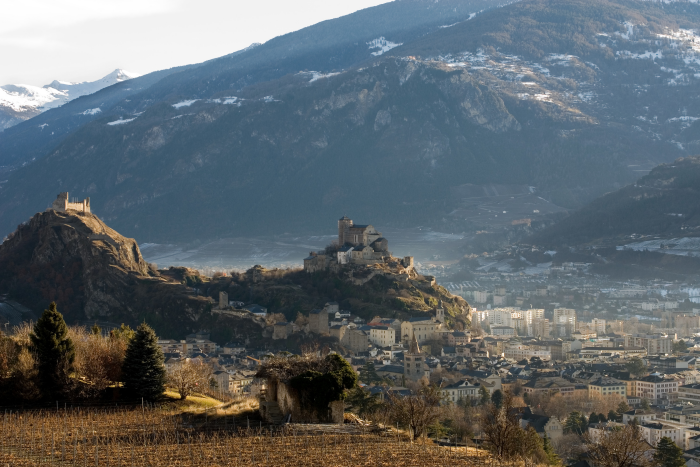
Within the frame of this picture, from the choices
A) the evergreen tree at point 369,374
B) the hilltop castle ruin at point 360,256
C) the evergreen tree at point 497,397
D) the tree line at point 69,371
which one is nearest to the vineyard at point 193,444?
the tree line at point 69,371

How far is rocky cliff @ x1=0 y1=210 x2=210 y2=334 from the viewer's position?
148 m

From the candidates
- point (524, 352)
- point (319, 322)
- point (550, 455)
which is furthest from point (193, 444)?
point (524, 352)

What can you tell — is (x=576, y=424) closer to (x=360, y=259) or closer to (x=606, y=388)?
(x=606, y=388)

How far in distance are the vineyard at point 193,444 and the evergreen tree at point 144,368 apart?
190 inches

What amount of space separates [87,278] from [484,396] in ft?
249

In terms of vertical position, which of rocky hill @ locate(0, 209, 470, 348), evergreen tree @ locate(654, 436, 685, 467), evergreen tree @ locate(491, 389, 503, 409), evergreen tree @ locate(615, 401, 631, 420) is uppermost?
rocky hill @ locate(0, 209, 470, 348)

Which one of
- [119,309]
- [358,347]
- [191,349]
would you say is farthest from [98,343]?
[119,309]

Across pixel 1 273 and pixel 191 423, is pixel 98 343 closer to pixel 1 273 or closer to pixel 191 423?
pixel 191 423

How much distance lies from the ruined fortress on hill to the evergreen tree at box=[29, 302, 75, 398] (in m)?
92.5

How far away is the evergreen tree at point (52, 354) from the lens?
6294cm

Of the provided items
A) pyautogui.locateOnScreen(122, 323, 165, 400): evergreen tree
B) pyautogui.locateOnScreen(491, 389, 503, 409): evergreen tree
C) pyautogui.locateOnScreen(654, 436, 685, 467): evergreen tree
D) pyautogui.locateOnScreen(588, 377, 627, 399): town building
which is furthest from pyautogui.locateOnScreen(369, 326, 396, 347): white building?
pyautogui.locateOnScreen(122, 323, 165, 400): evergreen tree

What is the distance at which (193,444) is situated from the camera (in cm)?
4959

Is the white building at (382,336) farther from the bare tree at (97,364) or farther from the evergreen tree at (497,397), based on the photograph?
the bare tree at (97,364)

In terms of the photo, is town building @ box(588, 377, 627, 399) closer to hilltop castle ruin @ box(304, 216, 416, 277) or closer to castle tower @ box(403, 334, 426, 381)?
castle tower @ box(403, 334, 426, 381)
